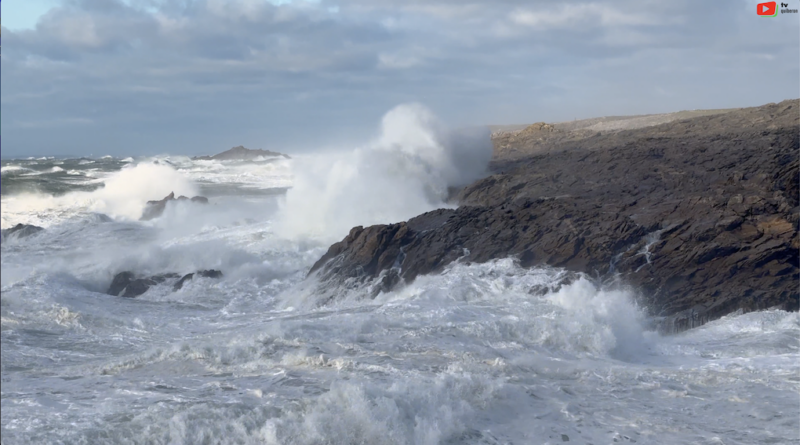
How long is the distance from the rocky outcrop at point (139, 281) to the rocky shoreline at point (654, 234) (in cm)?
239

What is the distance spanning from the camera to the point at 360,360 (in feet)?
29.1

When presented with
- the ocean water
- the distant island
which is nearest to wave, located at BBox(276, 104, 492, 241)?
the ocean water

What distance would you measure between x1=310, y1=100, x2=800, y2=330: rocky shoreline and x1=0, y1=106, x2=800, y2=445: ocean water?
0.46 metres

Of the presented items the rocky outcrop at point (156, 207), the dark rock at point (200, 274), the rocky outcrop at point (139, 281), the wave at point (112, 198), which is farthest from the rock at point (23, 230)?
the rocky outcrop at point (156, 207)

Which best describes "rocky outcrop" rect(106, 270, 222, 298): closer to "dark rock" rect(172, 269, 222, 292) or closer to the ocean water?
"dark rock" rect(172, 269, 222, 292)

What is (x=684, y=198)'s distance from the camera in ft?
47.6

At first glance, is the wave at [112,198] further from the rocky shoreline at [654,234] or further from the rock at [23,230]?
the rocky shoreline at [654,234]

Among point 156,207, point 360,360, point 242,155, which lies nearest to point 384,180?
point 156,207

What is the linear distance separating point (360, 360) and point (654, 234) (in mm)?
6612

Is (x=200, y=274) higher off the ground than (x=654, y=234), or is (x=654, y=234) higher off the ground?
(x=654, y=234)

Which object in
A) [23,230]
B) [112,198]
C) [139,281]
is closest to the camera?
[139,281]

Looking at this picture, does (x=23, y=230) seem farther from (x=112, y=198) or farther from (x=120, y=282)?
(x=112, y=198)

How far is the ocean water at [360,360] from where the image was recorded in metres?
7.17

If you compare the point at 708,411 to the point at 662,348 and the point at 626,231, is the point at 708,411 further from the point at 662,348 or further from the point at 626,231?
the point at 626,231
